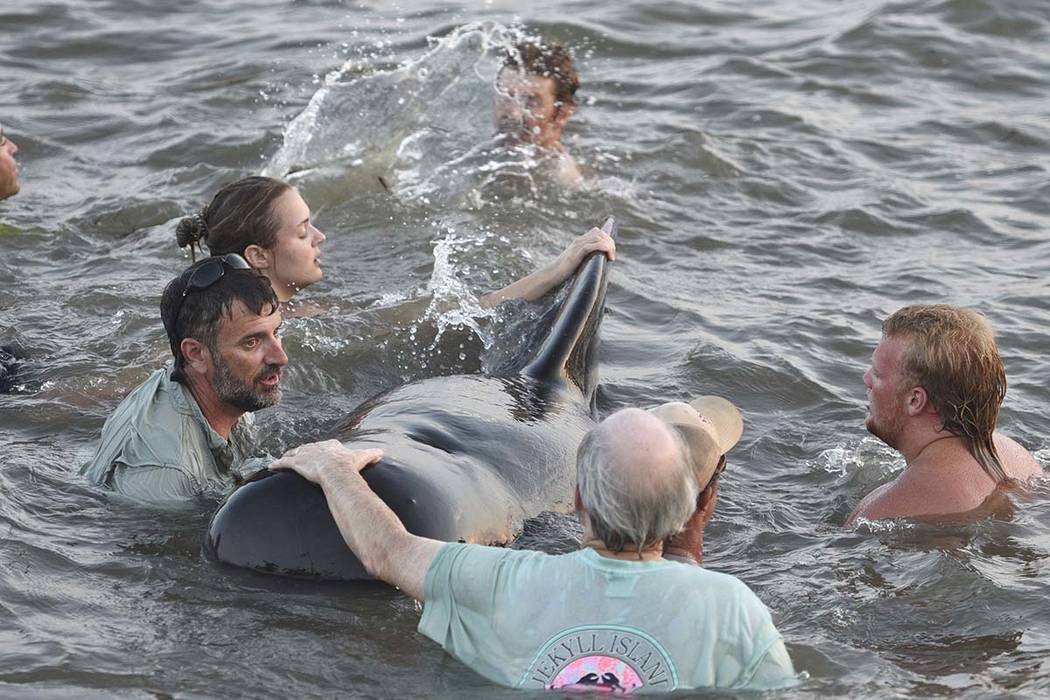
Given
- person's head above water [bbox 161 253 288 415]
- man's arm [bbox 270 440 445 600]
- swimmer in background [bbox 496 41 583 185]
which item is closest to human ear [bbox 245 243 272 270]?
person's head above water [bbox 161 253 288 415]

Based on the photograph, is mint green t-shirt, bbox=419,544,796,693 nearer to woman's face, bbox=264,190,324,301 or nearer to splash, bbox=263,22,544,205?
woman's face, bbox=264,190,324,301

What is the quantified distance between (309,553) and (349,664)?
0.39m

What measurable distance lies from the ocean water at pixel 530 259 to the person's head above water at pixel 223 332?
0.54m

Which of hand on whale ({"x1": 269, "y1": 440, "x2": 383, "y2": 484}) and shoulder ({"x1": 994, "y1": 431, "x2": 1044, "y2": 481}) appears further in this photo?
shoulder ({"x1": 994, "y1": 431, "x2": 1044, "y2": 481})

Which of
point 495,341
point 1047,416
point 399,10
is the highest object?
point 399,10

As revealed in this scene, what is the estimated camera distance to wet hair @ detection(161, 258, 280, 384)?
608 centimetres

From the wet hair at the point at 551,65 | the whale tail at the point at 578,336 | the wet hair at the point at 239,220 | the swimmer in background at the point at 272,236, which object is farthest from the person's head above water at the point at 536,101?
the whale tail at the point at 578,336

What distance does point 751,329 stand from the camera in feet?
29.8

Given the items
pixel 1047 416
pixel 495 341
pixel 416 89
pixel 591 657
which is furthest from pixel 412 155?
pixel 591 657

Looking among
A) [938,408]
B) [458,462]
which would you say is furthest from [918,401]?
[458,462]

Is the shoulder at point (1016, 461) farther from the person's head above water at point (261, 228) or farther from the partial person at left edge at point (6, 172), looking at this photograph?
the partial person at left edge at point (6, 172)

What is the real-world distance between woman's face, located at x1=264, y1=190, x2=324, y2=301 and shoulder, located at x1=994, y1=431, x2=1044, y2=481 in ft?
10.7

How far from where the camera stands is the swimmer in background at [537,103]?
1136 cm

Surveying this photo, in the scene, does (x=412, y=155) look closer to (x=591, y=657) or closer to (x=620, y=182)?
(x=620, y=182)
